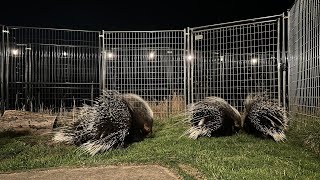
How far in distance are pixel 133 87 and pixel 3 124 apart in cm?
374

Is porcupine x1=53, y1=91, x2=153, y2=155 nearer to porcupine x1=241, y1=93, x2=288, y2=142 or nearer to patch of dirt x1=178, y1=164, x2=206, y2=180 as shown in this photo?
patch of dirt x1=178, y1=164, x2=206, y2=180

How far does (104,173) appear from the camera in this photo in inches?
211

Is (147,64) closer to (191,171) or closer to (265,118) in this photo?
(265,118)

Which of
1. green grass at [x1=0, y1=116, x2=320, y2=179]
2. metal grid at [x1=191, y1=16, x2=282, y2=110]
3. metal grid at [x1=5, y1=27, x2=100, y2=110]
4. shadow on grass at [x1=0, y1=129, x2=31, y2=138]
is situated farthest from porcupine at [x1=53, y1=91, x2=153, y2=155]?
metal grid at [x1=5, y1=27, x2=100, y2=110]

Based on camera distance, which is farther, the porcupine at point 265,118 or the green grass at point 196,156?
the porcupine at point 265,118

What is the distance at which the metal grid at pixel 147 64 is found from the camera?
11.1 m

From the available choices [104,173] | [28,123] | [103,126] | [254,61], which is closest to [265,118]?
[254,61]

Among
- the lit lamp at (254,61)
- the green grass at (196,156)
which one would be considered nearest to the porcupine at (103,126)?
the green grass at (196,156)

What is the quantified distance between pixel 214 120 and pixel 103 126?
90.5 inches

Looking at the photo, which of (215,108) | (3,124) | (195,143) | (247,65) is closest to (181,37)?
(247,65)

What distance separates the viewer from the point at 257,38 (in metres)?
9.31

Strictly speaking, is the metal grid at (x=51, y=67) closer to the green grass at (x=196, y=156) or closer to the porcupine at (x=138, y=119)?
the porcupine at (x=138, y=119)

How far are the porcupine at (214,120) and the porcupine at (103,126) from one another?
1340 mm

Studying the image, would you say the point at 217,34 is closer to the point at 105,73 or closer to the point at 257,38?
the point at 257,38
